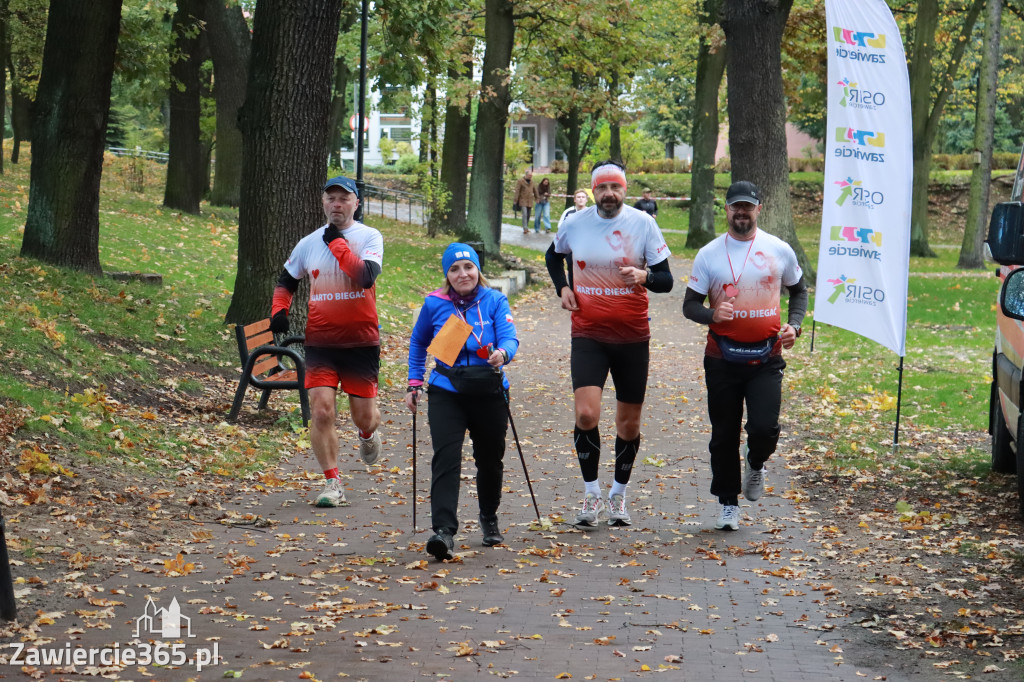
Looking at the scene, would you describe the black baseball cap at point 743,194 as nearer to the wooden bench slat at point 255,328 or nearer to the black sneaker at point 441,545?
the black sneaker at point 441,545

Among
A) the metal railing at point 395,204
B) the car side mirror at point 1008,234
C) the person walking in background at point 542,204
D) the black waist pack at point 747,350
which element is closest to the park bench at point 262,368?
the black waist pack at point 747,350

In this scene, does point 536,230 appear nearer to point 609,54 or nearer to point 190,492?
point 609,54

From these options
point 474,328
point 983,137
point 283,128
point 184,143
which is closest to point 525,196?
point 983,137

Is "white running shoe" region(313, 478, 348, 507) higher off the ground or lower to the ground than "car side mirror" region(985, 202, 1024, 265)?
lower

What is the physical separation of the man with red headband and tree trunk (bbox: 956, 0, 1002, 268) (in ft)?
81.5

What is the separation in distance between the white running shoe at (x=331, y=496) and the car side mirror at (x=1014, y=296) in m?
4.65

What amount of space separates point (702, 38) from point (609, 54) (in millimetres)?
4165

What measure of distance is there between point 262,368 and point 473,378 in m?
4.82

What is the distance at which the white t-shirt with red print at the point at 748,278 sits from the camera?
26.2ft

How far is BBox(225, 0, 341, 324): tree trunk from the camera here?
13422mm

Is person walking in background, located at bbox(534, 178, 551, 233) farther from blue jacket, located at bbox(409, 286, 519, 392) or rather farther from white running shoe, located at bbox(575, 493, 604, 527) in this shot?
blue jacket, located at bbox(409, 286, 519, 392)

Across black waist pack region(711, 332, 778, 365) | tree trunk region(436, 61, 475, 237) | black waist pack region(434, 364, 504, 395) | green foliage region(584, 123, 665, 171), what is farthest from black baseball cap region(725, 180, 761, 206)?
green foliage region(584, 123, 665, 171)

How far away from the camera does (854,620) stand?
623 cm

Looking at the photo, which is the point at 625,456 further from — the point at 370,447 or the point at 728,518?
the point at 370,447
